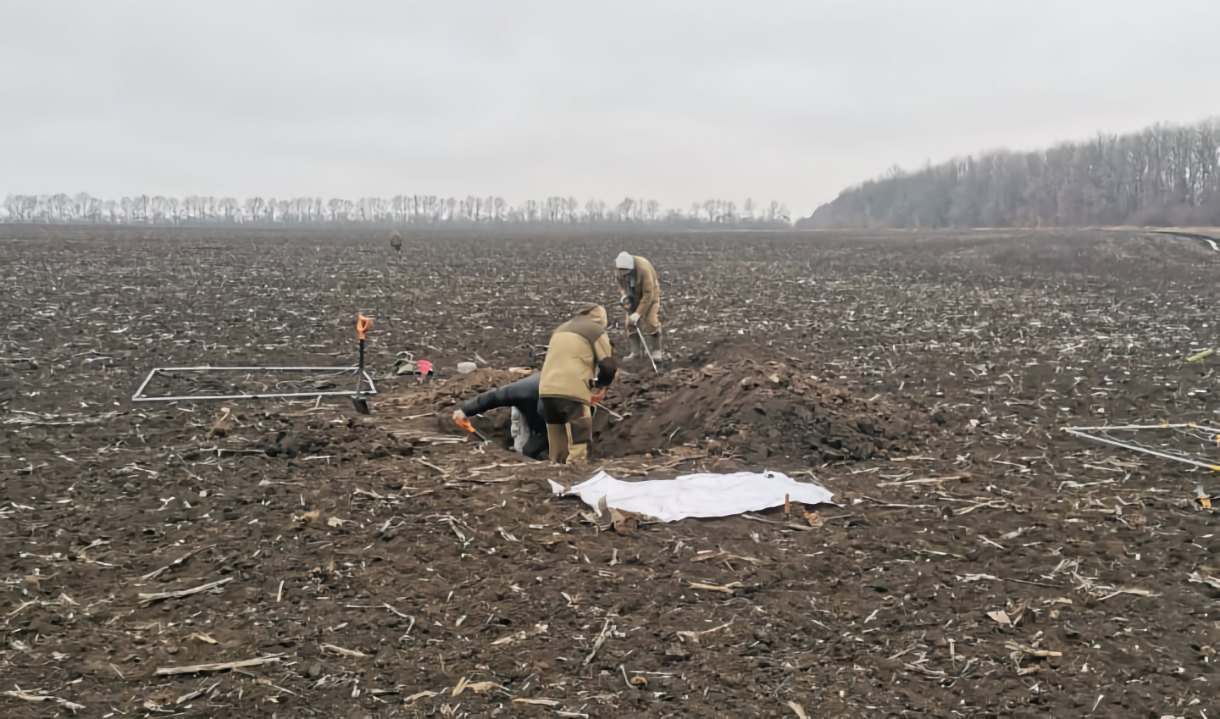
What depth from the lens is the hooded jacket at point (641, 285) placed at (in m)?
11.5

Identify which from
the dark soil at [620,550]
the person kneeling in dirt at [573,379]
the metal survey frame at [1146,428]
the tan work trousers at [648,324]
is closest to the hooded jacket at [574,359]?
the person kneeling in dirt at [573,379]

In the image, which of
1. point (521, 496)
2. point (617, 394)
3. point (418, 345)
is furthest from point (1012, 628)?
point (418, 345)

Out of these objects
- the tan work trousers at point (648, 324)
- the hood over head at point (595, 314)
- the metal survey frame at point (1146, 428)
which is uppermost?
the hood over head at point (595, 314)

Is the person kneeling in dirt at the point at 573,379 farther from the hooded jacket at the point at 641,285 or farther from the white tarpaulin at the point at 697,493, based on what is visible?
the hooded jacket at the point at 641,285

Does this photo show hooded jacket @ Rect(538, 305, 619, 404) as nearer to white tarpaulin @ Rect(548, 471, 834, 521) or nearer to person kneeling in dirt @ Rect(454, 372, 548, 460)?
person kneeling in dirt @ Rect(454, 372, 548, 460)

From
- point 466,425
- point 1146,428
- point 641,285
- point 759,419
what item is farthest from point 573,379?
point 1146,428

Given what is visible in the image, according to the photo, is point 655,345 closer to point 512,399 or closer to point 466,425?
point 512,399

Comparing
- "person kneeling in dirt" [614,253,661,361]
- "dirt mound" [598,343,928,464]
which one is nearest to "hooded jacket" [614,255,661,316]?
"person kneeling in dirt" [614,253,661,361]

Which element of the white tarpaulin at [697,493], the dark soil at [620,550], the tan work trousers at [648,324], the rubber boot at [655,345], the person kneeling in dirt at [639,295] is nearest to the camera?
the dark soil at [620,550]

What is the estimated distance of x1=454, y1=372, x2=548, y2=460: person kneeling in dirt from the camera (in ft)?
24.1

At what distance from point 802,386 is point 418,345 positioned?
23.3 ft

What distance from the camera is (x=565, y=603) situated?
15.3 ft

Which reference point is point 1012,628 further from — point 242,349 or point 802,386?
point 242,349

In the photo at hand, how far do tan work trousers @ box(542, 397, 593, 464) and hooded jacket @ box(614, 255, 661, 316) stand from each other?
4.24 m
